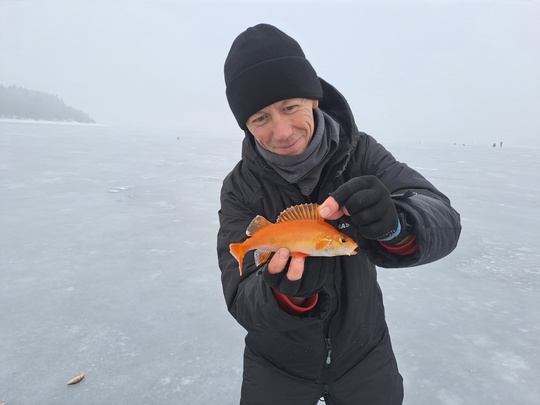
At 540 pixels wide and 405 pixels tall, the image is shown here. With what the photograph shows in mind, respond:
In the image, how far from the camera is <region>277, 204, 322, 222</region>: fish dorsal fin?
205 cm

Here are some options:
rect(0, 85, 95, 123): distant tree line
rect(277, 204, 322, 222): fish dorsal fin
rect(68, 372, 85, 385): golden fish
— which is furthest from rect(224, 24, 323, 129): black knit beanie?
rect(0, 85, 95, 123): distant tree line

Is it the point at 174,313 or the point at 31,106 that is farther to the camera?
the point at 31,106

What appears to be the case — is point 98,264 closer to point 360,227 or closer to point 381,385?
point 381,385

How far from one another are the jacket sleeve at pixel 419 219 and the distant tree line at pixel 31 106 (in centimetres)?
11059

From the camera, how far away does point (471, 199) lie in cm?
1028

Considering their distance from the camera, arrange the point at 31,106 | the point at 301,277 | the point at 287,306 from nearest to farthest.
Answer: the point at 301,277 < the point at 287,306 < the point at 31,106

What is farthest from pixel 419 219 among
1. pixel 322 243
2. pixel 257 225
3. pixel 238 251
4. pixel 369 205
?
pixel 238 251

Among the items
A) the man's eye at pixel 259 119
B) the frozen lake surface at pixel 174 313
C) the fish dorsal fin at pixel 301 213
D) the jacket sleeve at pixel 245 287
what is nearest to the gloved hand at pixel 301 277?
the jacket sleeve at pixel 245 287

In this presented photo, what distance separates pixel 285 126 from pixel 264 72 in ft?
1.29

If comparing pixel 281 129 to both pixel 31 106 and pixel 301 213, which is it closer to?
pixel 301 213

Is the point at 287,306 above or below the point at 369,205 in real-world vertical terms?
below

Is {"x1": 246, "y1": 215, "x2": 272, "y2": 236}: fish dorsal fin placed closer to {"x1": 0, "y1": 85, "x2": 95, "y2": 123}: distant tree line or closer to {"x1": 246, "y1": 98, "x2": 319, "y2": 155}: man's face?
{"x1": 246, "y1": 98, "x2": 319, "y2": 155}: man's face

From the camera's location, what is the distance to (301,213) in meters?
2.09

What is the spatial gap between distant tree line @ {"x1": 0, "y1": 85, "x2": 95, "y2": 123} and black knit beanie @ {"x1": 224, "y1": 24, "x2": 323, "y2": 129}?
109830 mm
